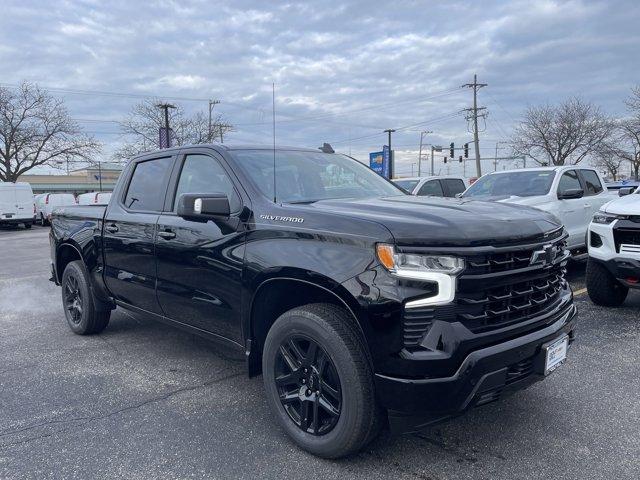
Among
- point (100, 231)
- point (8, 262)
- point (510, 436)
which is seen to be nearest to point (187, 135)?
point (8, 262)

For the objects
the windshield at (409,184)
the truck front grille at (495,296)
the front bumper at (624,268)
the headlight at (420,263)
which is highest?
the windshield at (409,184)

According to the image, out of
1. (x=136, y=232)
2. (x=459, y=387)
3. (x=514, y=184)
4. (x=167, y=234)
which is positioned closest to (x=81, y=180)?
(x=514, y=184)

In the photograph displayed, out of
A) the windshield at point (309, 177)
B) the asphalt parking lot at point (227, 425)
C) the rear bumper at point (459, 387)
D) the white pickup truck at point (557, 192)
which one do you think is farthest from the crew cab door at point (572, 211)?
the rear bumper at point (459, 387)

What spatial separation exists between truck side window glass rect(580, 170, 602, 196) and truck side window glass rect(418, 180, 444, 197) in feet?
12.7

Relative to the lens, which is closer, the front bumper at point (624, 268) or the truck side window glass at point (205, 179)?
the truck side window glass at point (205, 179)

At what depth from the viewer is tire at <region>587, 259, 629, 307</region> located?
19.4ft

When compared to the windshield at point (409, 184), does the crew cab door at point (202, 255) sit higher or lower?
lower

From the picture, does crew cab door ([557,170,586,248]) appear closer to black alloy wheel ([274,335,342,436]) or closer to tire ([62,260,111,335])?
black alloy wheel ([274,335,342,436])

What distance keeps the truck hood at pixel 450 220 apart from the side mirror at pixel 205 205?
22.7 inches

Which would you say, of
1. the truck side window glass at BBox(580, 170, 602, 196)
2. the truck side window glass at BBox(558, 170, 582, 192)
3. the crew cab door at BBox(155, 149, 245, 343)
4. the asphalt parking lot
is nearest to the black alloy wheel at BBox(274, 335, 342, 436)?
the asphalt parking lot

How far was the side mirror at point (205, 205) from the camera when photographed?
330 centimetres

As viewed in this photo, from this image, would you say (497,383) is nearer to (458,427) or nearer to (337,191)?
(458,427)

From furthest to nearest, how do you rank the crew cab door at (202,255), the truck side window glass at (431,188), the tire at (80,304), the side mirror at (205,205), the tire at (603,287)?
the truck side window glass at (431,188)
the tire at (603,287)
the tire at (80,304)
the crew cab door at (202,255)
the side mirror at (205,205)

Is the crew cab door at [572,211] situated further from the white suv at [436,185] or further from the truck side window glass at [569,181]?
the white suv at [436,185]
